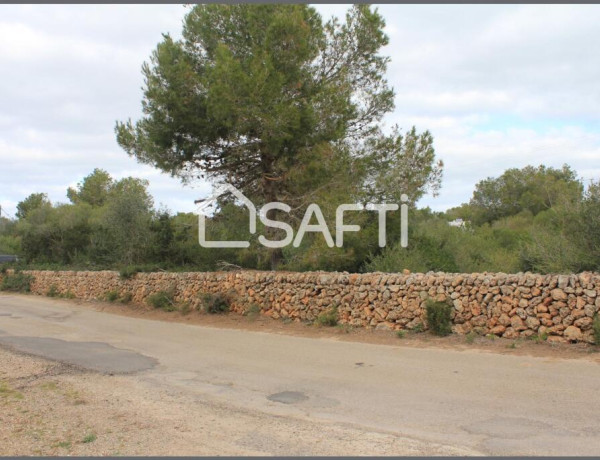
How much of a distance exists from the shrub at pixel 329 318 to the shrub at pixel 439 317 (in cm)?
306

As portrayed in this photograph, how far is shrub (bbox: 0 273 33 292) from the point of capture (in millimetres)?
32438

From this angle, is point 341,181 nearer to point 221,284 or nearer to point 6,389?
point 221,284

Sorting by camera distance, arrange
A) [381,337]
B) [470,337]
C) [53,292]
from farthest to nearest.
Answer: [53,292] < [381,337] < [470,337]

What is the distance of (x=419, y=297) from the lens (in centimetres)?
1298

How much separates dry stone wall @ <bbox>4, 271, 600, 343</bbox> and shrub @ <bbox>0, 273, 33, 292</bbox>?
16871 millimetres

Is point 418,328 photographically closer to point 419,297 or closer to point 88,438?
point 419,297

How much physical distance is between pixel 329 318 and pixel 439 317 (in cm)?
345

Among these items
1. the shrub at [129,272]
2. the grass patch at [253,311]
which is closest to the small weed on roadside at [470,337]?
the grass patch at [253,311]

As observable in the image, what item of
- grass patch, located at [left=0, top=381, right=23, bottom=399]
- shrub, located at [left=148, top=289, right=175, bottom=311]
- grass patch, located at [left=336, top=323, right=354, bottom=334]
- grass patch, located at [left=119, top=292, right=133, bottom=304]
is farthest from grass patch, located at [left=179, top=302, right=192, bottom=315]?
grass patch, located at [left=0, top=381, right=23, bottom=399]

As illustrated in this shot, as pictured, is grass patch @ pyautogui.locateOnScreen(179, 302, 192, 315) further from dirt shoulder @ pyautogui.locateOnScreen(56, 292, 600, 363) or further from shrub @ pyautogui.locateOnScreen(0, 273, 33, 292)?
shrub @ pyautogui.locateOnScreen(0, 273, 33, 292)

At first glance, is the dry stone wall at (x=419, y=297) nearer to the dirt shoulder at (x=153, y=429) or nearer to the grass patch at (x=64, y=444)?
the dirt shoulder at (x=153, y=429)

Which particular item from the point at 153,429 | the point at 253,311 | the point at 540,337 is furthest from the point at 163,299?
the point at 153,429

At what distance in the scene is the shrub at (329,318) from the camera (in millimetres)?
14625

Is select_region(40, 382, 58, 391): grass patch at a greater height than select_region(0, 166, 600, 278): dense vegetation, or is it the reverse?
select_region(0, 166, 600, 278): dense vegetation
